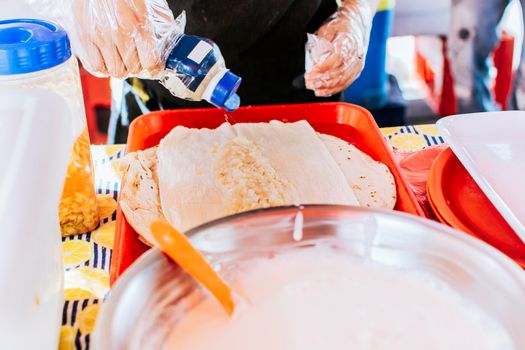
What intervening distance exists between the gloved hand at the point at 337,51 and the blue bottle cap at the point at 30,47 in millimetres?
645

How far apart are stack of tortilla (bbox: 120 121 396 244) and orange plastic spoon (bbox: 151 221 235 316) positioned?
310 mm

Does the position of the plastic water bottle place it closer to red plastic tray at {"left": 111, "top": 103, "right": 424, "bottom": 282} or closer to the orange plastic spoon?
red plastic tray at {"left": 111, "top": 103, "right": 424, "bottom": 282}

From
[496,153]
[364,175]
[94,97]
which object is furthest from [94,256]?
[94,97]

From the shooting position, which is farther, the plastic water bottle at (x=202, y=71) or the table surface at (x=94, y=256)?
the plastic water bottle at (x=202, y=71)

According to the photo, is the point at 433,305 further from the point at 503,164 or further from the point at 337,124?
the point at 337,124

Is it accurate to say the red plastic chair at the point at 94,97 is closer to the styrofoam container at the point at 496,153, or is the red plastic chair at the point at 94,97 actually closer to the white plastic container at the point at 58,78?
the white plastic container at the point at 58,78

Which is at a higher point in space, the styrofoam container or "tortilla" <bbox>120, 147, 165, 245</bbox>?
the styrofoam container

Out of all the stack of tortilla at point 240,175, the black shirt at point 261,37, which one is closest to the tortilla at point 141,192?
the stack of tortilla at point 240,175

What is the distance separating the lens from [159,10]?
119 centimetres

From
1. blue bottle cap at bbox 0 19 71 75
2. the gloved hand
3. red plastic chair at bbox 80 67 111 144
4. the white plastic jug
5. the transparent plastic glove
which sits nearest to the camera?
the white plastic jug

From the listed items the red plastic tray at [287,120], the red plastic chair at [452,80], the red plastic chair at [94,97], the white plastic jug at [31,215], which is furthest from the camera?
the red plastic chair at [452,80]

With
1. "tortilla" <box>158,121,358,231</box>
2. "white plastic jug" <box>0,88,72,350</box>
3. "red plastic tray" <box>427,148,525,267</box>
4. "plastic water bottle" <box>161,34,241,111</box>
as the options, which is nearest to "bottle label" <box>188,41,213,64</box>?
"plastic water bottle" <box>161,34,241,111</box>

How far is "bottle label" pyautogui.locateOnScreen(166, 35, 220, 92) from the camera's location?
1067 mm

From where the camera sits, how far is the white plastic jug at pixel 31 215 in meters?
0.60
